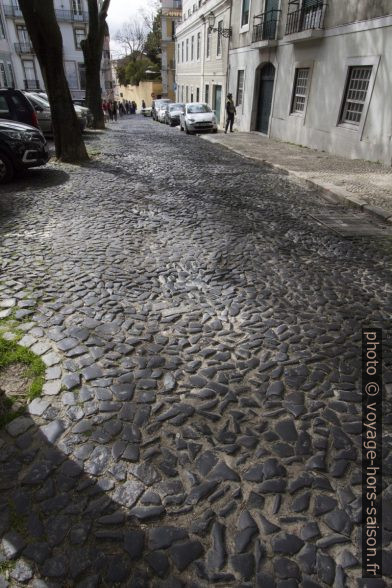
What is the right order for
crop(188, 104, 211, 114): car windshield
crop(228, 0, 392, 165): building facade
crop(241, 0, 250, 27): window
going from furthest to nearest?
crop(188, 104, 211, 114): car windshield < crop(241, 0, 250, 27): window < crop(228, 0, 392, 165): building facade

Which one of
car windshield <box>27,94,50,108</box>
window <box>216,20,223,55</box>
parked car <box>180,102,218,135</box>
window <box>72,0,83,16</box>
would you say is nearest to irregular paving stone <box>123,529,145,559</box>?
car windshield <box>27,94,50,108</box>

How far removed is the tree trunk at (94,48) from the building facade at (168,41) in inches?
1333

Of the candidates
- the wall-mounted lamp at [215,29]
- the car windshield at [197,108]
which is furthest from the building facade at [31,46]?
the car windshield at [197,108]

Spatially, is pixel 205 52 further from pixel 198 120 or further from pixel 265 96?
pixel 265 96

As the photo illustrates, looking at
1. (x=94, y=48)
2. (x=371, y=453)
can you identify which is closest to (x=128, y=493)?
(x=371, y=453)

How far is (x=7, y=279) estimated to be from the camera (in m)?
4.20

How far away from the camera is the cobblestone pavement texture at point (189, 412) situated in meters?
1.76

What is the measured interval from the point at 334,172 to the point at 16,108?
9079 mm

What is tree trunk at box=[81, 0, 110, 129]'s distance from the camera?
60.0 ft

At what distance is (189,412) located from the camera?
251cm

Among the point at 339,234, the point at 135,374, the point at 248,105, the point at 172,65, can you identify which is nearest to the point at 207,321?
the point at 135,374

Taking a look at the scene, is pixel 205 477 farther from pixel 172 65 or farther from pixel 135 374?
pixel 172 65

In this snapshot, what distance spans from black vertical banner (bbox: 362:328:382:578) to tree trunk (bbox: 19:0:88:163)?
34.2ft

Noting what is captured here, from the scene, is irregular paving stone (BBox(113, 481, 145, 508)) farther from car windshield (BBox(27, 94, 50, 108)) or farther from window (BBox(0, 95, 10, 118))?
car windshield (BBox(27, 94, 50, 108))
